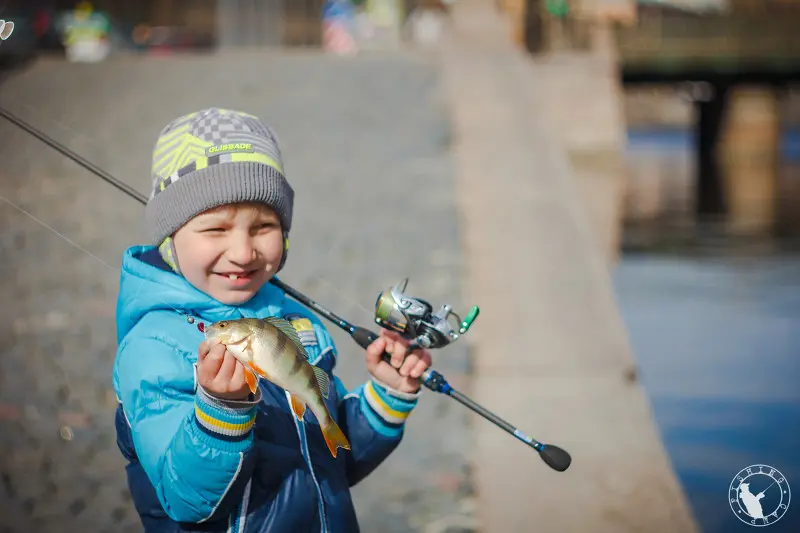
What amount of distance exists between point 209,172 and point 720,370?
22.8 ft

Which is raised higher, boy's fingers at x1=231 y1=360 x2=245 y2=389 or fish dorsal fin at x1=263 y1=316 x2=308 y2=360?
fish dorsal fin at x1=263 y1=316 x2=308 y2=360

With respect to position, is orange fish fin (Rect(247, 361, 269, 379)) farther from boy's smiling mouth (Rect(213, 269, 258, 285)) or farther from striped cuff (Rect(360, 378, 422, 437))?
striped cuff (Rect(360, 378, 422, 437))

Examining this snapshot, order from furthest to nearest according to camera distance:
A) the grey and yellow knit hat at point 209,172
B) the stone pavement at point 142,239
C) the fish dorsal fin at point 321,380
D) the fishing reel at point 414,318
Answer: the stone pavement at point 142,239 → the fishing reel at point 414,318 → the grey and yellow knit hat at point 209,172 → the fish dorsal fin at point 321,380

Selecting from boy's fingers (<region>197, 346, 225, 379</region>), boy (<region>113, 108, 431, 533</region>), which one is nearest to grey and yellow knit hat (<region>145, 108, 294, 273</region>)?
boy (<region>113, 108, 431, 533</region>)

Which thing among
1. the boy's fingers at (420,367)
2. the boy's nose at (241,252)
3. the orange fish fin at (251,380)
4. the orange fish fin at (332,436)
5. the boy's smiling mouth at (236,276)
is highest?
the boy's nose at (241,252)

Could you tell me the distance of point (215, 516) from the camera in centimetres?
253

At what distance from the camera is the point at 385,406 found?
2.96 meters

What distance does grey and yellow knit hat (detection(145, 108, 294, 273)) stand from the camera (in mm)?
2594

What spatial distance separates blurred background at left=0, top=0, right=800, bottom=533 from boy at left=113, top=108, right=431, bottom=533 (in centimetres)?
26

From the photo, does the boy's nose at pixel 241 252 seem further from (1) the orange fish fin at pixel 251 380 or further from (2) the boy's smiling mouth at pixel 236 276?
(1) the orange fish fin at pixel 251 380

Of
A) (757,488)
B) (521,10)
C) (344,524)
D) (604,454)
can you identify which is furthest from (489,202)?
(521,10)

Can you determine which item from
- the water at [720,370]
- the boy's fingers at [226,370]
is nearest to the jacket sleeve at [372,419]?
the boy's fingers at [226,370]

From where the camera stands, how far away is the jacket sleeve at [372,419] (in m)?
2.96

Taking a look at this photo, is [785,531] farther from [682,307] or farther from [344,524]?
[682,307]
